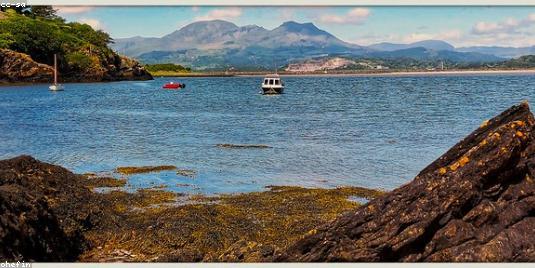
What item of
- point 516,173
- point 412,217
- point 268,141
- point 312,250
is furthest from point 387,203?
point 268,141

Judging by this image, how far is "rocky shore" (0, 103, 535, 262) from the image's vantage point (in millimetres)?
9711

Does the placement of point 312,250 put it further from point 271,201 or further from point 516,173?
point 271,201

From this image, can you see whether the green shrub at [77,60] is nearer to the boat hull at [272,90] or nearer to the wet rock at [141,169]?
the boat hull at [272,90]

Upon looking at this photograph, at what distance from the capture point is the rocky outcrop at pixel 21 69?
5994 inches

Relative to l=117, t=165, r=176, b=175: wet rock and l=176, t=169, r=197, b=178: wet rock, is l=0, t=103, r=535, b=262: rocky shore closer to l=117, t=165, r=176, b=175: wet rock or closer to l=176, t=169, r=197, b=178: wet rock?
l=176, t=169, r=197, b=178: wet rock

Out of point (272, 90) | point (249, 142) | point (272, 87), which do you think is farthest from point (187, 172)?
point (272, 90)

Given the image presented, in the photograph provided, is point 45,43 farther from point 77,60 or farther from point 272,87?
point 272,87

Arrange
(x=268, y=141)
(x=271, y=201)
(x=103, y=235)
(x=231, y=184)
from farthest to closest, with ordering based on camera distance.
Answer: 1. (x=268, y=141)
2. (x=231, y=184)
3. (x=271, y=201)
4. (x=103, y=235)

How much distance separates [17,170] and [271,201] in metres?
9.23

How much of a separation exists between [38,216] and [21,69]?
160 metres

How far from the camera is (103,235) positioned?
624 inches

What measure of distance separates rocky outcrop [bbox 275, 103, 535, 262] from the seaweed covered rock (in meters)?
5.57

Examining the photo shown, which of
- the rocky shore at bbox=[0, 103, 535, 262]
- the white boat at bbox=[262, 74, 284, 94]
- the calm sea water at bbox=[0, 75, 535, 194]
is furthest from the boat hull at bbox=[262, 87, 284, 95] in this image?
the rocky shore at bbox=[0, 103, 535, 262]

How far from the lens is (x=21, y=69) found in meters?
158
